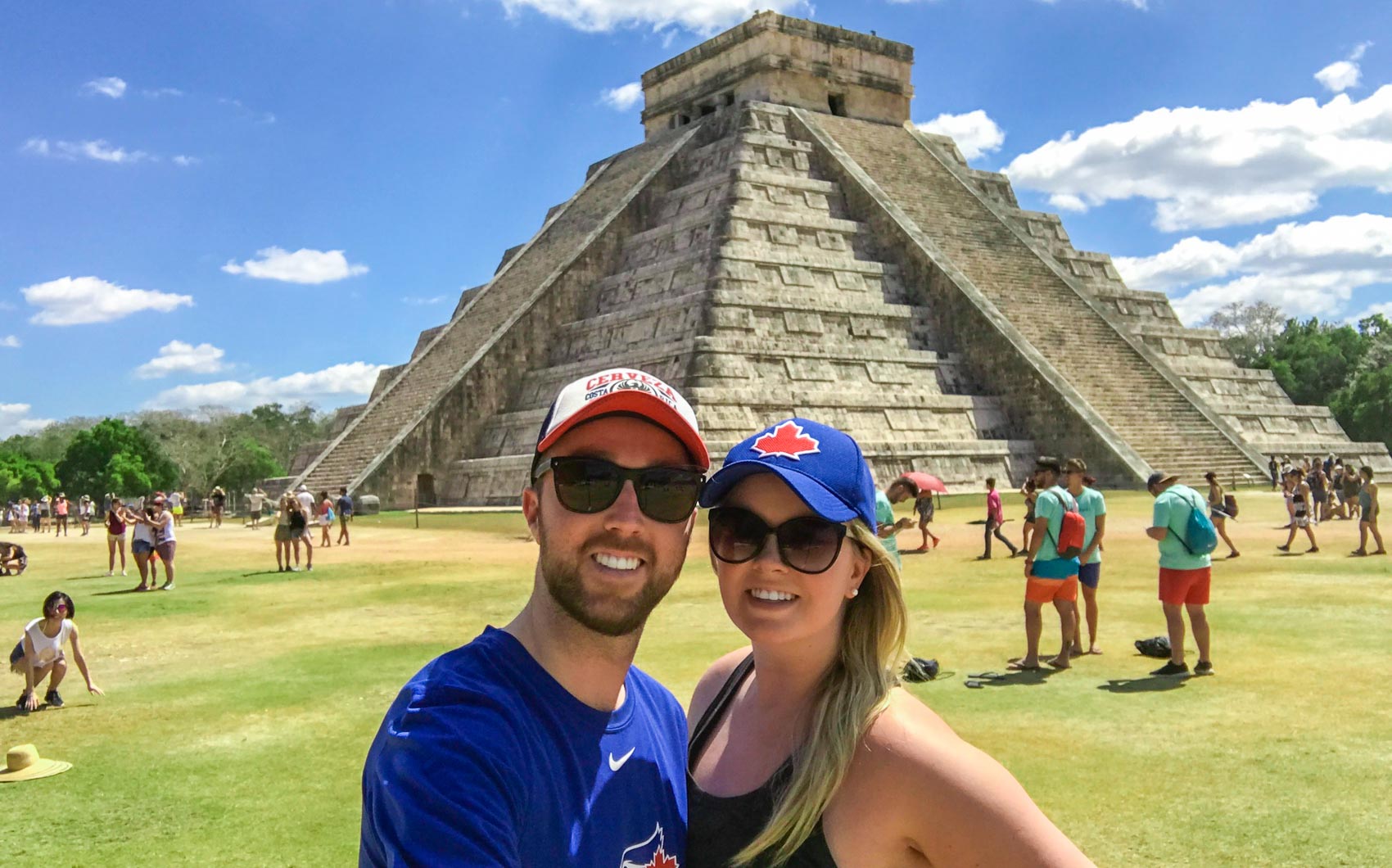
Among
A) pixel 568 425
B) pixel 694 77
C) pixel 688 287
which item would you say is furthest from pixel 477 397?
pixel 568 425

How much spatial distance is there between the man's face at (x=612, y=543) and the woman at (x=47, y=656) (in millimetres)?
7012

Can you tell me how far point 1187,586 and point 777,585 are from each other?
21.6 feet

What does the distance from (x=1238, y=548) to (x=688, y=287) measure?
14.6 m

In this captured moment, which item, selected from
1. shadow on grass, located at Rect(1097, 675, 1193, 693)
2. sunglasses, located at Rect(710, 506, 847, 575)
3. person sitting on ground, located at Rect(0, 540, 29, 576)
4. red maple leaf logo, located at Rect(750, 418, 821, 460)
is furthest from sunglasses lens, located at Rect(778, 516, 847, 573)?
person sitting on ground, located at Rect(0, 540, 29, 576)

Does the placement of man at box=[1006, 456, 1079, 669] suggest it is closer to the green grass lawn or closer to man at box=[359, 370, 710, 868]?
the green grass lawn

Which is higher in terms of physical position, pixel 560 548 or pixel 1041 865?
pixel 560 548

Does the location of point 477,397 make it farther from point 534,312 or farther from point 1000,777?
point 1000,777

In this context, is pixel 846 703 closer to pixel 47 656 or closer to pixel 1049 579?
pixel 1049 579

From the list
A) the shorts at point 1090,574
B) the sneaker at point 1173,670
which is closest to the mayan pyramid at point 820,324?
the shorts at point 1090,574

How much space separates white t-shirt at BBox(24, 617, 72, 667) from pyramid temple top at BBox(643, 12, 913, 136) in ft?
95.4

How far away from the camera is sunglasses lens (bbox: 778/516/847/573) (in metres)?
2.10

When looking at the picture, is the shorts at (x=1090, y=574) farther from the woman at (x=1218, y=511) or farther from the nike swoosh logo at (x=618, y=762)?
the nike swoosh logo at (x=618, y=762)

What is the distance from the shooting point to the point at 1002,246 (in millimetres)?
31359

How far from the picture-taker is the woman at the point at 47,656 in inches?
291
